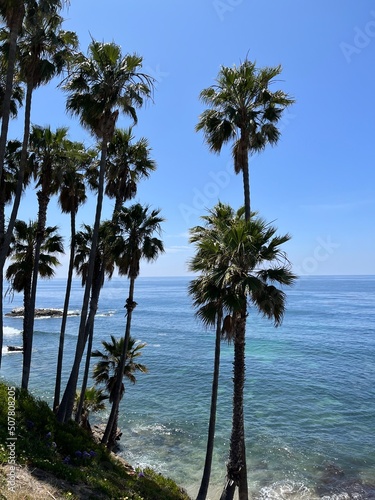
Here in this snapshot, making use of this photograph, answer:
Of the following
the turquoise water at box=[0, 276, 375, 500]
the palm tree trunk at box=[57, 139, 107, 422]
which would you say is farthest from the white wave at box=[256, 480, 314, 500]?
the palm tree trunk at box=[57, 139, 107, 422]

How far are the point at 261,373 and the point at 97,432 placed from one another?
19.9 meters

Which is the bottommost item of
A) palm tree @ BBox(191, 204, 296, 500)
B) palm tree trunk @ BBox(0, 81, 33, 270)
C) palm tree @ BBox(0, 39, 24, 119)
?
palm tree @ BBox(191, 204, 296, 500)

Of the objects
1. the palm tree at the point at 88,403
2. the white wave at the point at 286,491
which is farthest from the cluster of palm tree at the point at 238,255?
the palm tree at the point at 88,403

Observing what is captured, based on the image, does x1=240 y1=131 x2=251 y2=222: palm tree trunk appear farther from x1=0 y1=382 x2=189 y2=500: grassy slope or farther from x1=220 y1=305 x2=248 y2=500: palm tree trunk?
x1=0 y1=382 x2=189 y2=500: grassy slope

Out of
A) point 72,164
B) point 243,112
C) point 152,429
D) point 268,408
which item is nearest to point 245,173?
point 243,112

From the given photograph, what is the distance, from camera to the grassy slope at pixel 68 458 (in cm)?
812

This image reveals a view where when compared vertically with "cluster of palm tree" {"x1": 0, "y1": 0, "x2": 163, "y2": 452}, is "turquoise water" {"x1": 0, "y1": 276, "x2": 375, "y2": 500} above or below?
below

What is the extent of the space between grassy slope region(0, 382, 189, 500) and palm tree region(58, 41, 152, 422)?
2.50m

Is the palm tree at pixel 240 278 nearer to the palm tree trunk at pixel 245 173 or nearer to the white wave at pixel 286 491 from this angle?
the palm tree trunk at pixel 245 173

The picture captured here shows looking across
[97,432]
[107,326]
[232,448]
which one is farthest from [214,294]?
[107,326]

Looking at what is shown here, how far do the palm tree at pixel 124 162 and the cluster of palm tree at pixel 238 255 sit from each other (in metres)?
4.02

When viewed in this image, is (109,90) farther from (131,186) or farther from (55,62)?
(131,186)

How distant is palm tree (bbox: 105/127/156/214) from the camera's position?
16344 mm

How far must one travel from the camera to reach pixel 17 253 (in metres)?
17.5
